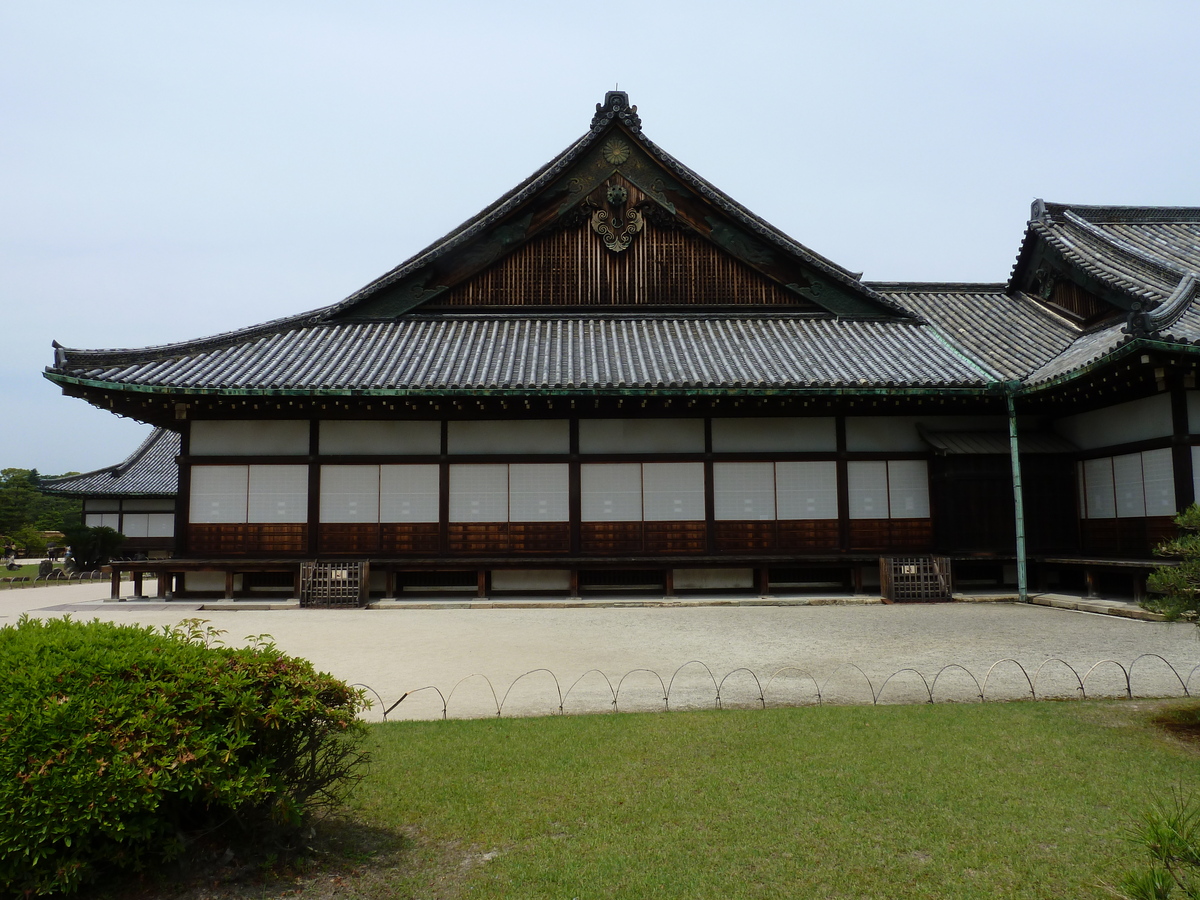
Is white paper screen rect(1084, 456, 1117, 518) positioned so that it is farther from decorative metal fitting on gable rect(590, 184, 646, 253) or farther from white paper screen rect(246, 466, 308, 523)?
white paper screen rect(246, 466, 308, 523)

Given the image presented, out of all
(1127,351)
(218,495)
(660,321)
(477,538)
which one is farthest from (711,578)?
(218,495)

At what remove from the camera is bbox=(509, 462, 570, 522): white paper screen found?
16.3 metres

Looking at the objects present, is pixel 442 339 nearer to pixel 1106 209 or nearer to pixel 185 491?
pixel 185 491

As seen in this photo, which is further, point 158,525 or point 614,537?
point 158,525

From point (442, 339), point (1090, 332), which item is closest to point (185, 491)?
point (442, 339)

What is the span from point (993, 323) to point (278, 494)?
1716 cm

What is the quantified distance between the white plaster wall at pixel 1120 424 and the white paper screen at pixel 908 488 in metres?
3.00

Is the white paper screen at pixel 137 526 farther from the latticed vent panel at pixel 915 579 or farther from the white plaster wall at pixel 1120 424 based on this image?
the white plaster wall at pixel 1120 424

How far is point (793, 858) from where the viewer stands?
3.94 meters

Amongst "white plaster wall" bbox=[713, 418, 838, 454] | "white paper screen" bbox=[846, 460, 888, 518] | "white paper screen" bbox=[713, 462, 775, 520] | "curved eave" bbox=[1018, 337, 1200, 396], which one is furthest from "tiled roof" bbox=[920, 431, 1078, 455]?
"white paper screen" bbox=[713, 462, 775, 520]

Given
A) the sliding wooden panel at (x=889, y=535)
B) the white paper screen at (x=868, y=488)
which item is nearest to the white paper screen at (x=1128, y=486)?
the sliding wooden panel at (x=889, y=535)

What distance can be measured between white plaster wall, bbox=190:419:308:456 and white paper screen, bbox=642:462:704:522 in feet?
23.8

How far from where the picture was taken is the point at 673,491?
647 inches

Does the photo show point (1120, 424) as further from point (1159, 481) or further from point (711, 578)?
point (711, 578)
